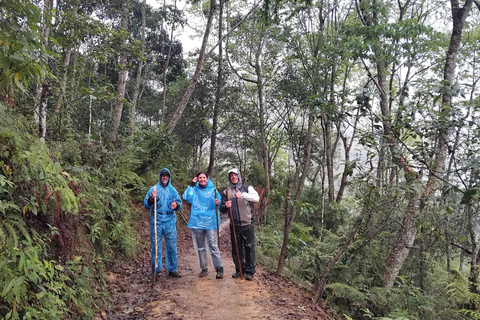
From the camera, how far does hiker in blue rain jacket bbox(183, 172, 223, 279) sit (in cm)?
627

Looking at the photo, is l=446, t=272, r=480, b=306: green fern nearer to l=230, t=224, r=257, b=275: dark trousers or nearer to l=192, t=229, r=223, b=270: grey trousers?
l=230, t=224, r=257, b=275: dark trousers

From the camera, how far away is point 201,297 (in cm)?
541

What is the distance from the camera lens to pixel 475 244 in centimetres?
962

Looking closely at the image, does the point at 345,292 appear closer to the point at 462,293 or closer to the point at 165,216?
the point at 462,293

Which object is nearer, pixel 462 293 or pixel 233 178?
pixel 233 178

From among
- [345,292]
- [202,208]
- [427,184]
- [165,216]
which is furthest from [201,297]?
[427,184]

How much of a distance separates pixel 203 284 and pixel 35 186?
11.0ft

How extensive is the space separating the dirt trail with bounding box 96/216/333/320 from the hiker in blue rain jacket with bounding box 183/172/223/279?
0.48m

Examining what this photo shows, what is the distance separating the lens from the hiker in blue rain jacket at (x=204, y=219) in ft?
20.6

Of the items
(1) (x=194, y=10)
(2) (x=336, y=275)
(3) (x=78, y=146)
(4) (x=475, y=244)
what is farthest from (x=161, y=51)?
(4) (x=475, y=244)

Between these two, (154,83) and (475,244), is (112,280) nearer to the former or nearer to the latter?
(475,244)

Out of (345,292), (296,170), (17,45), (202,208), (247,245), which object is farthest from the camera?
(296,170)

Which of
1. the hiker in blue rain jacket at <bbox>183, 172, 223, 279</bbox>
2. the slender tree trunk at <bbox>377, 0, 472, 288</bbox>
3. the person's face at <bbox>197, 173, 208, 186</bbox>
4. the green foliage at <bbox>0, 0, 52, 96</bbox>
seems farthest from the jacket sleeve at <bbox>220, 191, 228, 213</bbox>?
the green foliage at <bbox>0, 0, 52, 96</bbox>

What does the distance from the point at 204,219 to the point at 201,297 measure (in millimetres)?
1435
